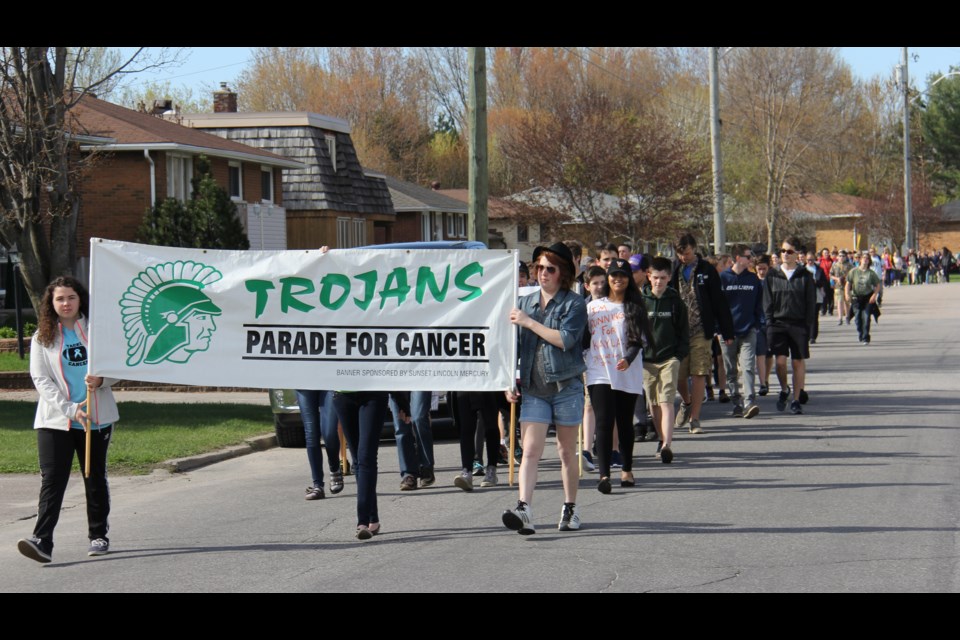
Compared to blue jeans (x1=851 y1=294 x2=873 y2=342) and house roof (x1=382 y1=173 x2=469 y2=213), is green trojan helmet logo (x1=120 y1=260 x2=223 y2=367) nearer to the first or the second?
blue jeans (x1=851 y1=294 x2=873 y2=342)

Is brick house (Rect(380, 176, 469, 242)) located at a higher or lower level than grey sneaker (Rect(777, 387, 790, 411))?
higher

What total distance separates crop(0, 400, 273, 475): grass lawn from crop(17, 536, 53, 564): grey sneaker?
4257mm

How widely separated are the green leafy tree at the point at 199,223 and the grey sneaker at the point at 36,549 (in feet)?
72.4

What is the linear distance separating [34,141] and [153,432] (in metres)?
6.21

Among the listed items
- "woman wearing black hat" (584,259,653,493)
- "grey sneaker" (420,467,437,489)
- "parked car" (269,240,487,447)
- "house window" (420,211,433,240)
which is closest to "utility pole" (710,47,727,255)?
"parked car" (269,240,487,447)

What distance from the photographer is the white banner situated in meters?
9.23

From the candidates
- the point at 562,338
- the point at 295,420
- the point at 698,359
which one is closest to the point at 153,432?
the point at 295,420

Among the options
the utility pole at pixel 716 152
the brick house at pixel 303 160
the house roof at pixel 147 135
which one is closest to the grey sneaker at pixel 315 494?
the utility pole at pixel 716 152

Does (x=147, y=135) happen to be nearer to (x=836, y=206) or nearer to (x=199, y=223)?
(x=199, y=223)

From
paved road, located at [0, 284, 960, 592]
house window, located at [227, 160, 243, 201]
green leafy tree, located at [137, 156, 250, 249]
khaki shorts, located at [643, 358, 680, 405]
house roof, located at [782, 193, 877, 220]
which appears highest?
house roof, located at [782, 193, 877, 220]

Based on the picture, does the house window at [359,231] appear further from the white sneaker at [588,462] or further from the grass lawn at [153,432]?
the white sneaker at [588,462]

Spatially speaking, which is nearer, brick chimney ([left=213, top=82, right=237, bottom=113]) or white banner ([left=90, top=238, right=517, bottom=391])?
→ white banner ([left=90, top=238, right=517, bottom=391])

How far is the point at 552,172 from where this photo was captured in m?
34.3

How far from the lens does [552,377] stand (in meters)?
8.62
